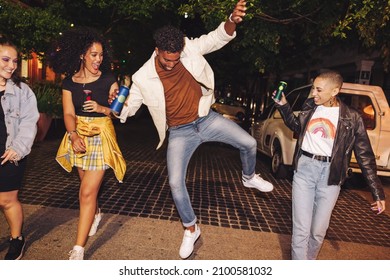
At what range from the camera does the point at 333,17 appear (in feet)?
31.5

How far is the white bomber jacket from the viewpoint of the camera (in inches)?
130

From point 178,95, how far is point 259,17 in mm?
6779

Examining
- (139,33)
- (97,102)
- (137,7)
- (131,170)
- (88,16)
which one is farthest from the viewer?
(139,33)

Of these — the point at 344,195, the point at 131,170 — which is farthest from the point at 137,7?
the point at 344,195

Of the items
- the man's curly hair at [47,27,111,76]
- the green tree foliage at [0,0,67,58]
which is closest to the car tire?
the man's curly hair at [47,27,111,76]

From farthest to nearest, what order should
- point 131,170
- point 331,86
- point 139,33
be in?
1. point 139,33
2. point 131,170
3. point 331,86

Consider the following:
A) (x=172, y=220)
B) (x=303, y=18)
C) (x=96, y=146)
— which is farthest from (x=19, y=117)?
(x=303, y=18)

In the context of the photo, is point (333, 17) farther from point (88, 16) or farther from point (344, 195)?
point (88, 16)

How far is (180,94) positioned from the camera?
335cm

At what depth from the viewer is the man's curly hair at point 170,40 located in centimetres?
307

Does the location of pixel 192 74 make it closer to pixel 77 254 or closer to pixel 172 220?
pixel 77 254

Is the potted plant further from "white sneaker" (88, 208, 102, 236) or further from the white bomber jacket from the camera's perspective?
the white bomber jacket

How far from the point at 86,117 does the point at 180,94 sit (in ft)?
3.05

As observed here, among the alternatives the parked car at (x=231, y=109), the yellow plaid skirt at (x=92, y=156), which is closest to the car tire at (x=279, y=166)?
the yellow plaid skirt at (x=92, y=156)
